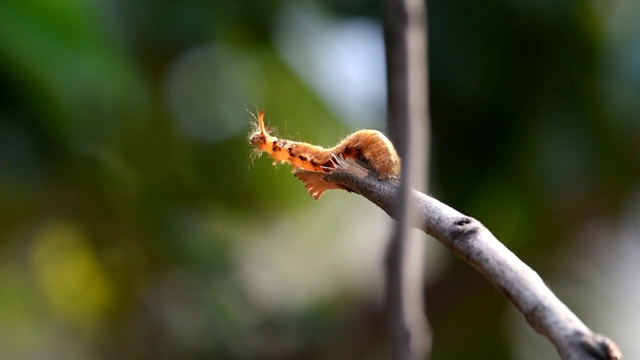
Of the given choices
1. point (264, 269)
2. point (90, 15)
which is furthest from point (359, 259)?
point (90, 15)

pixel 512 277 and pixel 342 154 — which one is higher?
pixel 342 154

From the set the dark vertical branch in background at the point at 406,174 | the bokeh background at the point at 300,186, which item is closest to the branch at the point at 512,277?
the dark vertical branch in background at the point at 406,174

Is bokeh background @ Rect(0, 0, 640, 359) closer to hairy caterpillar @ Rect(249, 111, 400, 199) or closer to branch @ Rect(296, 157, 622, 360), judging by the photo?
hairy caterpillar @ Rect(249, 111, 400, 199)

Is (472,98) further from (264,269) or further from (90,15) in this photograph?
(90,15)

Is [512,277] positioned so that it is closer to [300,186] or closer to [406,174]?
[406,174]

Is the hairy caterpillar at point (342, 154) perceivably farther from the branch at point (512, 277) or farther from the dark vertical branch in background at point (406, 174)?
the dark vertical branch in background at point (406, 174)

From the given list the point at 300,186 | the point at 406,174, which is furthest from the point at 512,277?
the point at 300,186

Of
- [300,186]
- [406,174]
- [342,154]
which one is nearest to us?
[406,174]

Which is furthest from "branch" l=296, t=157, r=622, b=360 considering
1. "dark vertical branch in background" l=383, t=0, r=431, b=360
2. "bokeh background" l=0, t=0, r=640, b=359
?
"bokeh background" l=0, t=0, r=640, b=359
